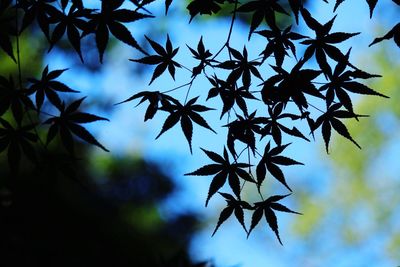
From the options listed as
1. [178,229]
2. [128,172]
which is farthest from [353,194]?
[128,172]

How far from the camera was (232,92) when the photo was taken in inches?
68.4

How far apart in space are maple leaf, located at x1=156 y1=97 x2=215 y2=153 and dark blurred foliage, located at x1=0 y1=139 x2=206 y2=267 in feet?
10.3

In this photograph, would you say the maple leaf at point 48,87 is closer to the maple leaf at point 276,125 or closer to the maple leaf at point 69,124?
the maple leaf at point 69,124

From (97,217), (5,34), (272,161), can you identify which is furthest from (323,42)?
(97,217)

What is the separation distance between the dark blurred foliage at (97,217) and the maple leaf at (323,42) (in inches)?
139

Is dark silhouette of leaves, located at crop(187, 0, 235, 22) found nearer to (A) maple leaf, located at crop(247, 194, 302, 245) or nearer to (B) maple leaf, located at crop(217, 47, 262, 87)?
(B) maple leaf, located at crop(217, 47, 262, 87)

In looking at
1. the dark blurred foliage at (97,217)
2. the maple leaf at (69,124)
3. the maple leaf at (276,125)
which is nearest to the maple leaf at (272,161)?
the maple leaf at (276,125)

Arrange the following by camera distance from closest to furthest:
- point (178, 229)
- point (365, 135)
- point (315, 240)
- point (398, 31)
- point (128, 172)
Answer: point (398, 31) < point (128, 172) < point (178, 229) < point (365, 135) < point (315, 240)

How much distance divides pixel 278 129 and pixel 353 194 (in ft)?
39.9

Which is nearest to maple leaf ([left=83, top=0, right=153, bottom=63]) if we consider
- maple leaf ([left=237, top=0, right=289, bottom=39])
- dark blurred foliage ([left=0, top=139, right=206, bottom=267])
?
maple leaf ([left=237, top=0, right=289, bottom=39])

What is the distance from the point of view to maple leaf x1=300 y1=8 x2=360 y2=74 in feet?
5.17

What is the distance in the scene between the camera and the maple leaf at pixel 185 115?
1680mm

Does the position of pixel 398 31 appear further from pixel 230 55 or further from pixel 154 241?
pixel 154 241

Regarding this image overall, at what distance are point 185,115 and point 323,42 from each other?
492mm
